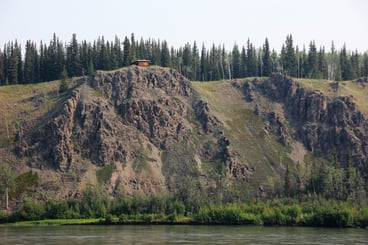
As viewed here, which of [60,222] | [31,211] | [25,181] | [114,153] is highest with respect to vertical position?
[114,153]

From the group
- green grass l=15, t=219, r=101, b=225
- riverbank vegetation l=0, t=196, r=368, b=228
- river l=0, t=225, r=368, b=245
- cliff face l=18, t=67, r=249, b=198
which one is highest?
cliff face l=18, t=67, r=249, b=198

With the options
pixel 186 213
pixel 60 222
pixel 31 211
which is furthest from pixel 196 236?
pixel 31 211

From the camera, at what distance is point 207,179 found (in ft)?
606

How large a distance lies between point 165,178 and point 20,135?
4342 centimetres

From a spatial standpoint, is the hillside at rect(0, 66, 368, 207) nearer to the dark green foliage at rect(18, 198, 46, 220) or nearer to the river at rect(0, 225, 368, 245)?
the dark green foliage at rect(18, 198, 46, 220)

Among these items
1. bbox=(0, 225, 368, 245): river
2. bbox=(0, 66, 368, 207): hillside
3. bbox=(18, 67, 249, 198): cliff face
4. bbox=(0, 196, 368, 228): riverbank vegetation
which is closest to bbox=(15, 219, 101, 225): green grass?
bbox=(0, 196, 368, 228): riverbank vegetation

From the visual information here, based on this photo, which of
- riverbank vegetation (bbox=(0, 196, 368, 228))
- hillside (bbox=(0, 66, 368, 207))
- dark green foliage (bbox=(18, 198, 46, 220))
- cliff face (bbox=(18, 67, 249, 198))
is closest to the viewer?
riverbank vegetation (bbox=(0, 196, 368, 228))

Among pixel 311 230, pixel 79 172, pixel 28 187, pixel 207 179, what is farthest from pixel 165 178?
pixel 311 230

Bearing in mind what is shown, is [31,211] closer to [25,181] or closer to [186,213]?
[25,181]

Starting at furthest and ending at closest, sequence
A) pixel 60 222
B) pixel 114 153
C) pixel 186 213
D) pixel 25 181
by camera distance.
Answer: pixel 114 153
pixel 25 181
pixel 186 213
pixel 60 222

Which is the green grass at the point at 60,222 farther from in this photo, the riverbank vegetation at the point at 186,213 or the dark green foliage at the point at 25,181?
the dark green foliage at the point at 25,181

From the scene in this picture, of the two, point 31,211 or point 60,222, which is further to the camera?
point 31,211

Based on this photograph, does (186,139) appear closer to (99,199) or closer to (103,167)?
(103,167)

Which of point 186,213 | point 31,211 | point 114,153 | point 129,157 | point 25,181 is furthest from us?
point 129,157
